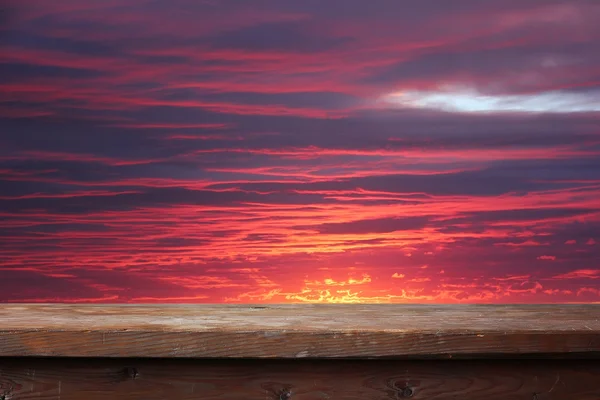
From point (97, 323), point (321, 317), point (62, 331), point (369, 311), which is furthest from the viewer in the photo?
point (369, 311)

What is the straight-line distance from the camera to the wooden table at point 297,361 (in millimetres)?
2164

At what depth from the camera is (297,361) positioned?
2225mm

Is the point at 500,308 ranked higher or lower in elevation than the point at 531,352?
higher

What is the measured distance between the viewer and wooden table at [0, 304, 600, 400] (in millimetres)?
2164

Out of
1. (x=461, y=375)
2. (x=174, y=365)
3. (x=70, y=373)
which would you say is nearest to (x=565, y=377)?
(x=461, y=375)

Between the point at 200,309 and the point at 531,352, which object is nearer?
the point at 531,352

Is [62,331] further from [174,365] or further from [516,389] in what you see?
[516,389]

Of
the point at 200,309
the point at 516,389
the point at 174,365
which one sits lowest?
the point at 516,389

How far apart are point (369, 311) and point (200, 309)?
621mm

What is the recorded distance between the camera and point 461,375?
2256 mm

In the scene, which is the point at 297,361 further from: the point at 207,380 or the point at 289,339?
the point at 207,380

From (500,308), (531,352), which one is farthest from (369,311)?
(531,352)

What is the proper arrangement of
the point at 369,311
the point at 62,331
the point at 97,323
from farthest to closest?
1. the point at 369,311
2. the point at 97,323
3. the point at 62,331

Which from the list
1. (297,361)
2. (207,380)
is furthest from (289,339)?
(207,380)
